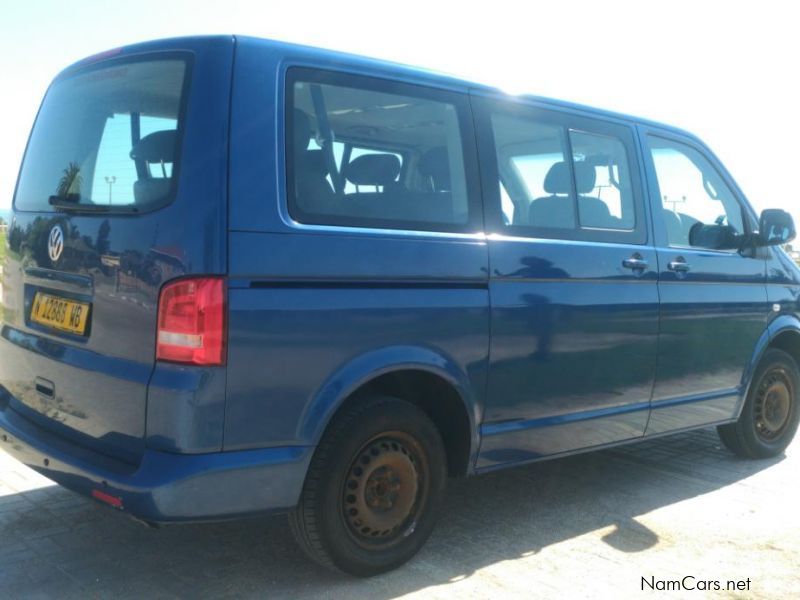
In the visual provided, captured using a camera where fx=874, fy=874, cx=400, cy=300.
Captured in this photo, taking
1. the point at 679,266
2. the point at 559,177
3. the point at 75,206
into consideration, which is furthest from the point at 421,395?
the point at 679,266

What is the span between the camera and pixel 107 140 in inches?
144

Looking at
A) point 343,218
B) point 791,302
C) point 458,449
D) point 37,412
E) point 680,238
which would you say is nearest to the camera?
point 343,218

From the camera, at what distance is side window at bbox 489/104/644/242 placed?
415 cm

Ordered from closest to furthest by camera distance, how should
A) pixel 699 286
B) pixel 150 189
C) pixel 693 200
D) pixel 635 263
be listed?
pixel 150 189, pixel 635 263, pixel 699 286, pixel 693 200

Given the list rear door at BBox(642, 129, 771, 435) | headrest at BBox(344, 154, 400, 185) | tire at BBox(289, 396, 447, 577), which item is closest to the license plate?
tire at BBox(289, 396, 447, 577)

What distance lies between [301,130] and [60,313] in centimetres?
123

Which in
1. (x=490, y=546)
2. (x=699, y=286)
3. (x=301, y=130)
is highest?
(x=301, y=130)

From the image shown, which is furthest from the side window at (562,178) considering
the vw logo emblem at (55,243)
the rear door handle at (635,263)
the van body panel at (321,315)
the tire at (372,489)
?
the vw logo emblem at (55,243)

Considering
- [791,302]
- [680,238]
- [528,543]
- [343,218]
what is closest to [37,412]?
[343,218]

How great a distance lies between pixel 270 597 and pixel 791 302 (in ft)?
13.5

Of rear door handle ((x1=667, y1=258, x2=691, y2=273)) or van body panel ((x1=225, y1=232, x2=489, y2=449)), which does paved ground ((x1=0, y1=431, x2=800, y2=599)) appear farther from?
rear door handle ((x1=667, y1=258, x2=691, y2=273))

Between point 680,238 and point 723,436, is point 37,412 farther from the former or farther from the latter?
point 723,436

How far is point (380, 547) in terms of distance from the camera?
366 centimetres

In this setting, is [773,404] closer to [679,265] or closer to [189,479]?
[679,265]
